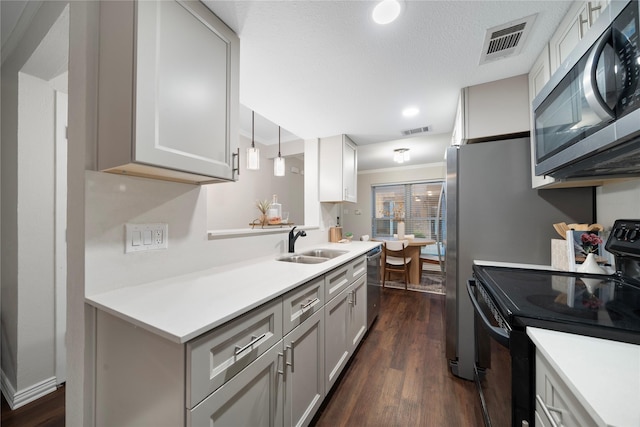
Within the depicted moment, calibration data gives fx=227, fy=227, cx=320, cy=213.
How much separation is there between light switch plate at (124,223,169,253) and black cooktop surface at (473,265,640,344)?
155 cm

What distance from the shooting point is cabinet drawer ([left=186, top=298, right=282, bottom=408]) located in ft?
2.19

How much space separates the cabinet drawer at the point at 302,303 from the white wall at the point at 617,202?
1.65 m

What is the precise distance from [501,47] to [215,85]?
66.3 inches

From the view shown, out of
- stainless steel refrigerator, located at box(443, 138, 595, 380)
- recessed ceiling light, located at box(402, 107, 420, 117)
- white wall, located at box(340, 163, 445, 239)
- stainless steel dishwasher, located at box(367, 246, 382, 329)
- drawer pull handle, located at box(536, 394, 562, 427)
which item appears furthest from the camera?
white wall, located at box(340, 163, 445, 239)

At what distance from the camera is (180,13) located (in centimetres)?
98

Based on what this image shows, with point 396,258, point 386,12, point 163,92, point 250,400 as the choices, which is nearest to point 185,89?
point 163,92

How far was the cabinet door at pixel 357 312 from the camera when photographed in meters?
1.87

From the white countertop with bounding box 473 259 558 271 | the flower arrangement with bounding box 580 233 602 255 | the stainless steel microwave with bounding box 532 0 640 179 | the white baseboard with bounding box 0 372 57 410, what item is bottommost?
the white baseboard with bounding box 0 372 57 410

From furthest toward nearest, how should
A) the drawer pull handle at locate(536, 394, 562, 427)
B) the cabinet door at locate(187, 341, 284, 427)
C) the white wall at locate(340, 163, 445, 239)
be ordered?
the white wall at locate(340, 163, 445, 239), the cabinet door at locate(187, 341, 284, 427), the drawer pull handle at locate(536, 394, 562, 427)

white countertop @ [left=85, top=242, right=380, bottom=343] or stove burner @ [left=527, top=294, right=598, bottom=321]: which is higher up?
white countertop @ [left=85, top=242, right=380, bottom=343]

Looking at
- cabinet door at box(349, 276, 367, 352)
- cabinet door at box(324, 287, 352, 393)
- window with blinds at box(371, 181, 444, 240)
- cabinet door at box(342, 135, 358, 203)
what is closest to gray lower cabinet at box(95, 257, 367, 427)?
cabinet door at box(324, 287, 352, 393)

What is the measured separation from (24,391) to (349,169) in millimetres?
3280

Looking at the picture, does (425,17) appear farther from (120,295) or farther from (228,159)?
(120,295)

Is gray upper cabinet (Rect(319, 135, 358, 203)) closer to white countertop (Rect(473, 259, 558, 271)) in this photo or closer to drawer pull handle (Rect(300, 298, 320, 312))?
white countertop (Rect(473, 259, 558, 271))
